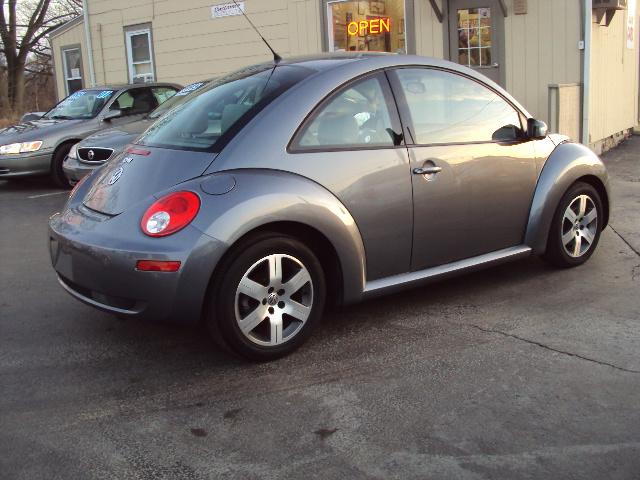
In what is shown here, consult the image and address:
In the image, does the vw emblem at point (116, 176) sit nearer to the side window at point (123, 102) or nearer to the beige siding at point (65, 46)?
the side window at point (123, 102)

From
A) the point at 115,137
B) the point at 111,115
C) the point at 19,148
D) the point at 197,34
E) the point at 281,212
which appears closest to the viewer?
the point at 281,212

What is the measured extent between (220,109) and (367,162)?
950mm

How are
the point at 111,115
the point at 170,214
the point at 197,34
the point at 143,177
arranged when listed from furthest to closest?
the point at 197,34 < the point at 111,115 < the point at 143,177 < the point at 170,214

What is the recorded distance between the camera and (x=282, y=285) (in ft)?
12.5

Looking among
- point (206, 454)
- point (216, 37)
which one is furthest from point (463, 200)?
point (216, 37)

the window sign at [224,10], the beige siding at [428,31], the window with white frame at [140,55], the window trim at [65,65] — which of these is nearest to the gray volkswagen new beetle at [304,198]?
the beige siding at [428,31]

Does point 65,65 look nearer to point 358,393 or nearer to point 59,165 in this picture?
point 59,165

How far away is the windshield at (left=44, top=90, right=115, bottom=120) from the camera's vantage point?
1074 centimetres

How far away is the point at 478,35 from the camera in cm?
1105

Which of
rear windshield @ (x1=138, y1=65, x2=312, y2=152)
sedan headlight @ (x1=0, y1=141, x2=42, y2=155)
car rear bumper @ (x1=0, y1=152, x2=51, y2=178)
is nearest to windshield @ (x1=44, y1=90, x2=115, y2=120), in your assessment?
sedan headlight @ (x1=0, y1=141, x2=42, y2=155)

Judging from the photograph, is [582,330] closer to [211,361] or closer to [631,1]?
[211,361]

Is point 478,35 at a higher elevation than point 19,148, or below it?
higher

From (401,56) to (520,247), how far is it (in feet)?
5.06

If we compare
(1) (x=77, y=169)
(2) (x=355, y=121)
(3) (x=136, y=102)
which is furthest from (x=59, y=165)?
(2) (x=355, y=121)
